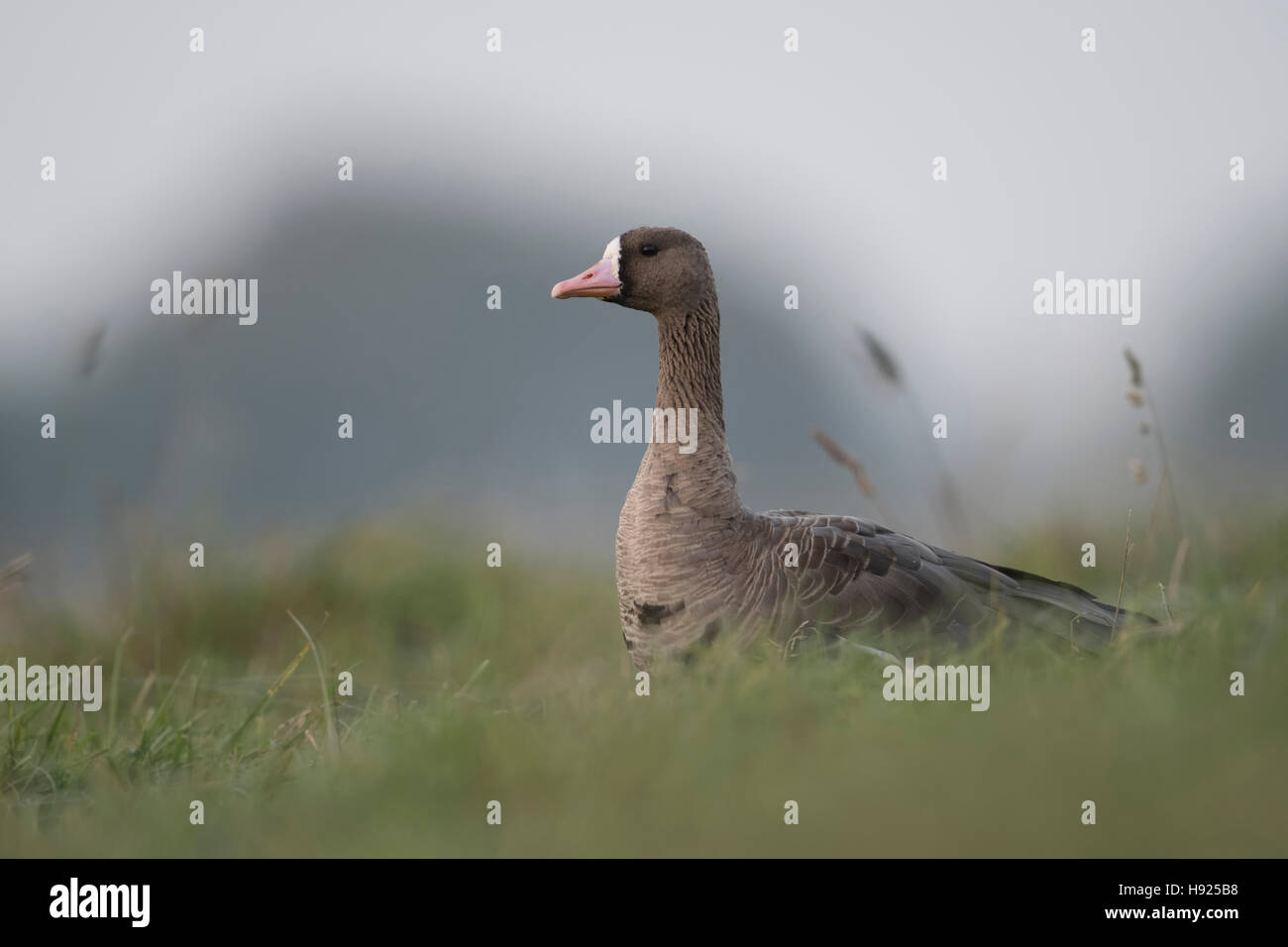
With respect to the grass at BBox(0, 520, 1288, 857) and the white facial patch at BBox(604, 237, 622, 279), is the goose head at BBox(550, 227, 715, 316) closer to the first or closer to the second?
the white facial patch at BBox(604, 237, 622, 279)

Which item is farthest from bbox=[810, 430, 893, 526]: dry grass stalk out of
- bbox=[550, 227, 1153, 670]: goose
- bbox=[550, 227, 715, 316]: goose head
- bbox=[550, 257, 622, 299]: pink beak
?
bbox=[550, 257, 622, 299]: pink beak

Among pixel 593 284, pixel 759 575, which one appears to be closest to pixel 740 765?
pixel 759 575

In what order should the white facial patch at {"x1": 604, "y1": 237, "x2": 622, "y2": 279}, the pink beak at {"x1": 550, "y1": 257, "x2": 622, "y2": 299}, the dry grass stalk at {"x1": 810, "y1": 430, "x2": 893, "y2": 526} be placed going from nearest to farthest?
1. the dry grass stalk at {"x1": 810, "y1": 430, "x2": 893, "y2": 526}
2. the pink beak at {"x1": 550, "y1": 257, "x2": 622, "y2": 299}
3. the white facial patch at {"x1": 604, "y1": 237, "x2": 622, "y2": 279}

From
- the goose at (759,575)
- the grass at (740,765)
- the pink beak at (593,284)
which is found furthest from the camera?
the pink beak at (593,284)

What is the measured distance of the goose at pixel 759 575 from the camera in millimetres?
5586

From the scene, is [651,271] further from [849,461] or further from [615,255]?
[849,461]

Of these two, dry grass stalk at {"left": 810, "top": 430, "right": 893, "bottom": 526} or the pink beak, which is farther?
the pink beak

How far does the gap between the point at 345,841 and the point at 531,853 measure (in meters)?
0.66

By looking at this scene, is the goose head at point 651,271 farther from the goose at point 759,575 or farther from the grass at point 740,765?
the grass at point 740,765

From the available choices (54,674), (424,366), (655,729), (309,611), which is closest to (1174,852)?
(655,729)

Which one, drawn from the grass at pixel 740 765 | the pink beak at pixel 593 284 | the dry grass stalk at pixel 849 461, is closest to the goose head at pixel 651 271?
the pink beak at pixel 593 284

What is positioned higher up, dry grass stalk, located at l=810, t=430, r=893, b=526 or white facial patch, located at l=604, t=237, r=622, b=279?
white facial patch, located at l=604, t=237, r=622, b=279

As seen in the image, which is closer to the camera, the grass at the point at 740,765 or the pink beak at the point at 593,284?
the grass at the point at 740,765

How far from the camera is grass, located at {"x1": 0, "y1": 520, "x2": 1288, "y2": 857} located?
3.07 meters
